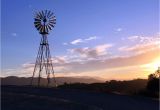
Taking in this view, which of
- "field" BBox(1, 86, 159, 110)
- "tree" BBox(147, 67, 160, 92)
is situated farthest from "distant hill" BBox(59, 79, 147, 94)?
"field" BBox(1, 86, 159, 110)

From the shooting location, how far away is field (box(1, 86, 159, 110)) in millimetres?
19500

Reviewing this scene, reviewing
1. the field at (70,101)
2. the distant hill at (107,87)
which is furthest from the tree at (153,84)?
the field at (70,101)

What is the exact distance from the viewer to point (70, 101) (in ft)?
68.8

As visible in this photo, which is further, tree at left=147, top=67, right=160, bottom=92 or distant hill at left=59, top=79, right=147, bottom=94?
distant hill at left=59, top=79, right=147, bottom=94

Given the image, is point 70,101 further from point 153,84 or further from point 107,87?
point 107,87

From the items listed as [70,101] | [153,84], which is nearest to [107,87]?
[153,84]

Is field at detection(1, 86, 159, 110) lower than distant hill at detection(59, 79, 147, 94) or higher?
lower

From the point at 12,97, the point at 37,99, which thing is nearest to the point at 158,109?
the point at 37,99

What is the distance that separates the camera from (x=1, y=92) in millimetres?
23594

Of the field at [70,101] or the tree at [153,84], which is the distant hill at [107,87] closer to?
the tree at [153,84]

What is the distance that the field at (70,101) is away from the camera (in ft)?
64.0

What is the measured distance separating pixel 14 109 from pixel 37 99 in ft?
7.40

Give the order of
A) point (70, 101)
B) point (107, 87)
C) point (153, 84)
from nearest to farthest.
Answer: point (70, 101)
point (153, 84)
point (107, 87)

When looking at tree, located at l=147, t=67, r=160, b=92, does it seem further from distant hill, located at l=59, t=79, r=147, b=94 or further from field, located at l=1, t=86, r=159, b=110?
field, located at l=1, t=86, r=159, b=110
